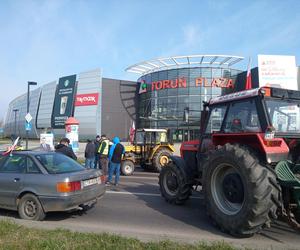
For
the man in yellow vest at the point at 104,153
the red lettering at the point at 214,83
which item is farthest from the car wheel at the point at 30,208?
the red lettering at the point at 214,83

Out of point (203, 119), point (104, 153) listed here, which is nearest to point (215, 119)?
point (203, 119)

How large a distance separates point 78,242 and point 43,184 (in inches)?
86.4

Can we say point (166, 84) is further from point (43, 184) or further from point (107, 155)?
point (43, 184)

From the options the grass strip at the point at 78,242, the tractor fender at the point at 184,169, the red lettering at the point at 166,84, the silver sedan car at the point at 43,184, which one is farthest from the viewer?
the red lettering at the point at 166,84

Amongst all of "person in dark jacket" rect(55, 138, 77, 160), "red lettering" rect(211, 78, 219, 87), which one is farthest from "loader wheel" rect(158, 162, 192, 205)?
"red lettering" rect(211, 78, 219, 87)

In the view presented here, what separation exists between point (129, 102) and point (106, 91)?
378cm

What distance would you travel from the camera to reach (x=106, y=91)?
51.9 meters

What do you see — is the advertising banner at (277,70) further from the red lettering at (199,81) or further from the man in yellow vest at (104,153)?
the red lettering at (199,81)

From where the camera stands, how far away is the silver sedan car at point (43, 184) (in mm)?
7000

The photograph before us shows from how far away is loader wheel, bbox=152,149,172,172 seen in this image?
17625 millimetres

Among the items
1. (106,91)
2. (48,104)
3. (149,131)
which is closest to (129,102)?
(106,91)

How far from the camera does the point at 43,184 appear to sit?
279 inches

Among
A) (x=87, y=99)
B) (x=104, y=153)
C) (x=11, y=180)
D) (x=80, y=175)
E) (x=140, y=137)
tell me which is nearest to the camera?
(x=80, y=175)

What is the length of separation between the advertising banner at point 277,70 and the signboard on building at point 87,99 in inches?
1207
